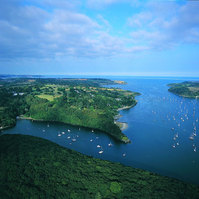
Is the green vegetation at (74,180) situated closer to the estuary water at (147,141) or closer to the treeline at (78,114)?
the estuary water at (147,141)

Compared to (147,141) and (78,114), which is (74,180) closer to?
(147,141)

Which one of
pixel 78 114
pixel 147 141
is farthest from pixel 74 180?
pixel 78 114

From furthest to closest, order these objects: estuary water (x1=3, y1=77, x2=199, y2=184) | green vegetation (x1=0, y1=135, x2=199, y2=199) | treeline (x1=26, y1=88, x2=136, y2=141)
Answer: treeline (x1=26, y1=88, x2=136, y2=141) < estuary water (x1=3, y1=77, x2=199, y2=184) < green vegetation (x1=0, y1=135, x2=199, y2=199)

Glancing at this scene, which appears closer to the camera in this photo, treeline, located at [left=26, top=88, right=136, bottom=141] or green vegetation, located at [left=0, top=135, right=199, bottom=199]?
green vegetation, located at [left=0, top=135, right=199, bottom=199]

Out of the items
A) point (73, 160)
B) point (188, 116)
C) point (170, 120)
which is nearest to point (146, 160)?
point (73, 160)

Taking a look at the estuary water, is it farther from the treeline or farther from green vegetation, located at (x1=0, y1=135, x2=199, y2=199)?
green vegetation, located at (x1=0, y1=135, x2=199, y2=199)

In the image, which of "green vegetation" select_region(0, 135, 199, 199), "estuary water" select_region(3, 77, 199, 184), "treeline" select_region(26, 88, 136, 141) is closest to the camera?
"green vegetation" select_region(0, 135, 199, 199)

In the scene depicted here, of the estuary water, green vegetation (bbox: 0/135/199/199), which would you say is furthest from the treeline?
green vegetation (bbox: 0/135/199/199)
